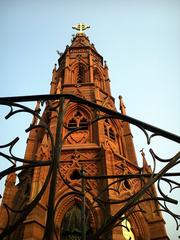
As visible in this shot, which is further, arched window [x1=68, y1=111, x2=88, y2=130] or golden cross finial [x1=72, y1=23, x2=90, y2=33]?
golden cross finial [x1=72, y1=23, x2=90, y2=33]

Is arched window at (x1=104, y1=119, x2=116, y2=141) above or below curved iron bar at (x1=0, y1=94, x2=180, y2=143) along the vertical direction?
above

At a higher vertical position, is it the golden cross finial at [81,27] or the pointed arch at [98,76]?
the golden cross finial at [81,27]

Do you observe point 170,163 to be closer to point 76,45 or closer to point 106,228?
point 106,228

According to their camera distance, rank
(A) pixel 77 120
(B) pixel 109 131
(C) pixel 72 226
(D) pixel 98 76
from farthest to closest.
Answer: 1. (D) pixel 98 76
2. (B) pixel 109 131
3. (A) pixel 77 120
4. (C) pixel 72 226

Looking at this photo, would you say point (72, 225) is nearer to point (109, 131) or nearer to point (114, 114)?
point (109, 131)

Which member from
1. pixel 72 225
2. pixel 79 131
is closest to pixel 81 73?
pixel 79 131

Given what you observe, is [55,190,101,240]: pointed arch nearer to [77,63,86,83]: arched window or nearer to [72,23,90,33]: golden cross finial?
[77,63,86,83]: arched window

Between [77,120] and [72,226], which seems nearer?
[72,226]

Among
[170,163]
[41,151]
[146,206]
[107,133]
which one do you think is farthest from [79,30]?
[170,163]

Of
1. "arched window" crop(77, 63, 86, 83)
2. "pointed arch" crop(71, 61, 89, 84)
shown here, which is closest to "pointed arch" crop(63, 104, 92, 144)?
"pointed arch" crop(71, 61, 89, 84)

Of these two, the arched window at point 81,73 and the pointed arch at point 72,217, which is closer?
the pointed arch at point 72,217

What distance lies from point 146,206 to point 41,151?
5996 millimetres

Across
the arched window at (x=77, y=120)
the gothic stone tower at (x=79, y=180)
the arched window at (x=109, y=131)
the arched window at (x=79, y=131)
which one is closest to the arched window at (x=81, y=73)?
the gothic stone tower at (x=79, y=180)

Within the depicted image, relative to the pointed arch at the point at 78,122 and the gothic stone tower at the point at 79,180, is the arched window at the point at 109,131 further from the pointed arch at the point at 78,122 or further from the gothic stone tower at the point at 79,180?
the pointed arch at the point at 78,122
